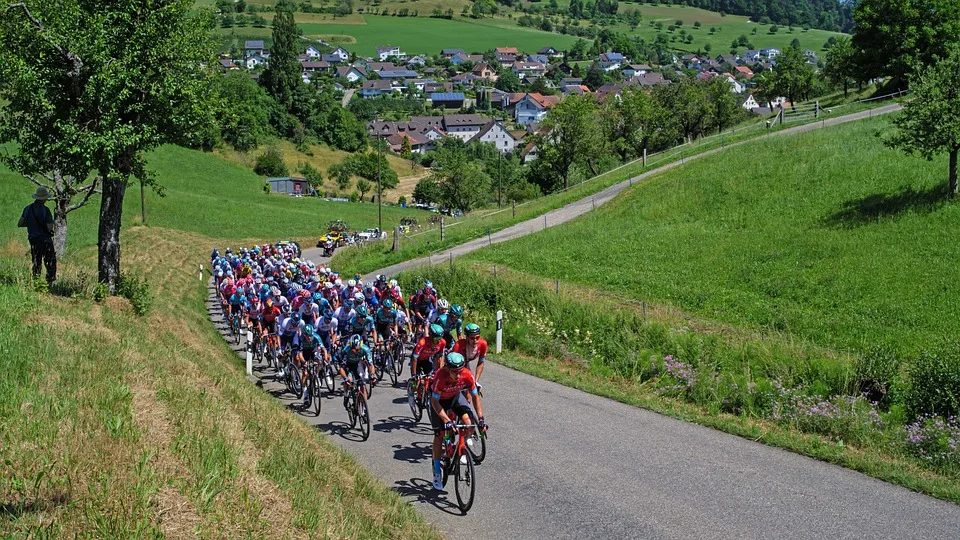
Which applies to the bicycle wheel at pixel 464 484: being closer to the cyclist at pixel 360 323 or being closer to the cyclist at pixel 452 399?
Answer: the cyclist at pixel 452 399

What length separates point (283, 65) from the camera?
116 m

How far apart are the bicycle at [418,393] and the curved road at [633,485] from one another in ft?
0.91

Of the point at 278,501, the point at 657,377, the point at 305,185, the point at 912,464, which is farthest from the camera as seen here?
the point at 305,185

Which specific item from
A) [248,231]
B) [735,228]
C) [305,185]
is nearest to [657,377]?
[735,228]

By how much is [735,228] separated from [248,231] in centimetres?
3685

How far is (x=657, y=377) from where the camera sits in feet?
54.1

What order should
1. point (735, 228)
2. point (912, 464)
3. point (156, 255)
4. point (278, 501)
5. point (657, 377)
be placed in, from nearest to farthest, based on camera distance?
point (278, 501) < point (912, 464) < point (657, 377) < point (735, 228) < point (156, 255)

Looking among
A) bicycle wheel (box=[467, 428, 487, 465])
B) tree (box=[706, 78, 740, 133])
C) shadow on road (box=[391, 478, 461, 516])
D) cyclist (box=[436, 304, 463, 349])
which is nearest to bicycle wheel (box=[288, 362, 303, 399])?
cyclist (box=[436, 304, 463, 349])

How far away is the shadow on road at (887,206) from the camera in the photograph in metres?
28.3

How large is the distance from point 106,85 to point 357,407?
29.5 feet

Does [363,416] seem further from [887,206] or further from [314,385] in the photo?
[887,206]

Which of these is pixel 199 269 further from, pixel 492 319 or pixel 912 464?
pixel 912 464

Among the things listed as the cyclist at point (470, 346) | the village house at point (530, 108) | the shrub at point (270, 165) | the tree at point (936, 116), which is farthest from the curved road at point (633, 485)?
the village house at point (530, 108)

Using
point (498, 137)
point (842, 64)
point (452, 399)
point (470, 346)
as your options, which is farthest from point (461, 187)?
point (498, 137)
